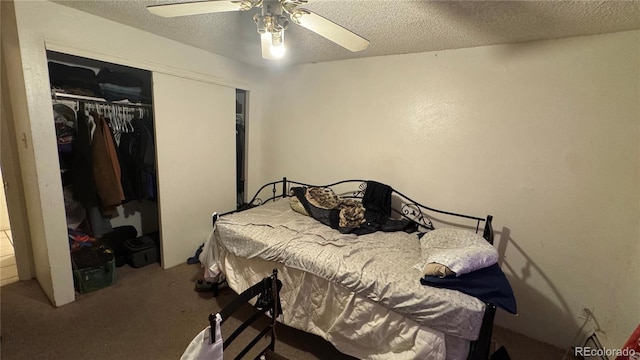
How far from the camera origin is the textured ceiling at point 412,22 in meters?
1.51

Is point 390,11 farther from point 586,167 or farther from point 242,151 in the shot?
point 242,151

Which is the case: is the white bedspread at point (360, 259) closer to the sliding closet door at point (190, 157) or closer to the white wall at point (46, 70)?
the sliding closet door at point (190, 157)

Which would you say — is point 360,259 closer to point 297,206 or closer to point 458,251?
point 458,251

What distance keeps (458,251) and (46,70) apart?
9.74 feet

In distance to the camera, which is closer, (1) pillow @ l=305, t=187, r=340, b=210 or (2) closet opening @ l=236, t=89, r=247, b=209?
(1) pillow @ l=305, t=187, r=340, b=210

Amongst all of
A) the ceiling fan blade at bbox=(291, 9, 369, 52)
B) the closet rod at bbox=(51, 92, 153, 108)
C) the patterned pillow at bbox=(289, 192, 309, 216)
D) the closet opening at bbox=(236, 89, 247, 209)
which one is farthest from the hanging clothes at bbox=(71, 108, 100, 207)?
the ceiling fan blade at bbox=(291, 9, 369, 52)

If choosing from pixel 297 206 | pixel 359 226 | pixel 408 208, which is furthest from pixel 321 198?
pixel 408 208

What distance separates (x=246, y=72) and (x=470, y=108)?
243cm

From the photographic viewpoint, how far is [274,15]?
1.42 meters

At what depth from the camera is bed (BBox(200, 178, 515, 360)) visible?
1.34 meters

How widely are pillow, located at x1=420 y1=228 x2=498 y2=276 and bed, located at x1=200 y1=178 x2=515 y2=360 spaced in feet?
0.05

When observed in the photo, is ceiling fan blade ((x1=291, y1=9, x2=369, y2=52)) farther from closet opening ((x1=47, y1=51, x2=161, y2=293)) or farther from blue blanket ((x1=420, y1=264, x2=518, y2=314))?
closet opening ((x1=47, y1=51, x2=161, y2=293))

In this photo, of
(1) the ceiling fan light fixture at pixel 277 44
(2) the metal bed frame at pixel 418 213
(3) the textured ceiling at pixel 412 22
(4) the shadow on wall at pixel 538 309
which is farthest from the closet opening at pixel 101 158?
(4) the shadow on wall at pixel 538 309

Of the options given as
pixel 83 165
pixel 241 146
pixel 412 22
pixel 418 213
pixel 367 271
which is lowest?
pixel 367 271
